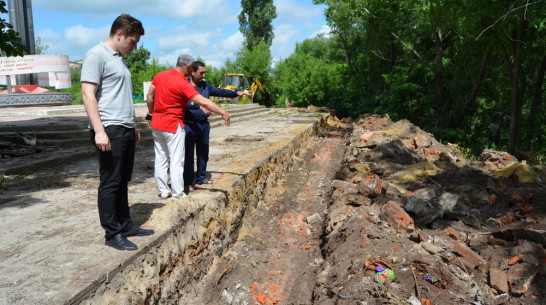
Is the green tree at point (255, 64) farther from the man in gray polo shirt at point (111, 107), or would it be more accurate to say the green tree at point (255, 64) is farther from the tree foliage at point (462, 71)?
the man in gray polo shirt at point (111, 107)

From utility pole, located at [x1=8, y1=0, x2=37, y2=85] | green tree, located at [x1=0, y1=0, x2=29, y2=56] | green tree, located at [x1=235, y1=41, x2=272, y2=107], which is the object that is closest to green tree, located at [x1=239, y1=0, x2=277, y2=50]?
green tree, located at [x1=235, y1=41, x2=272, y2=107]

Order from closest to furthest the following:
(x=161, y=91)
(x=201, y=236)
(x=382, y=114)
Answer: (x=161, y=91) < (x=201, y=236) < (x=382, y=114)

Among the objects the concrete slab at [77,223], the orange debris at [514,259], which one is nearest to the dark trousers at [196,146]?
the concrete slab at [77,223]

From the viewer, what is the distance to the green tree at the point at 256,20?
141ft

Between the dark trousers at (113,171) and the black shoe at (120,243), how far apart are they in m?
0.03

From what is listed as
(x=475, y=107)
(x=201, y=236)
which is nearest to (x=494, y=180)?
(x=201, y=236)

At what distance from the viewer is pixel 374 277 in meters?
3.56

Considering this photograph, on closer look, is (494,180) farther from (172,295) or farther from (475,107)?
(475,107)

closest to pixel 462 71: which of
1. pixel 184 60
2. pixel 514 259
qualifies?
pixel 514 259

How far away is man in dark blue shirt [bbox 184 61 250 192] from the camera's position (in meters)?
4.68

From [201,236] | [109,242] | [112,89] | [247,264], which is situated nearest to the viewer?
[112,89]

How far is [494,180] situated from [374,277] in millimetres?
3746

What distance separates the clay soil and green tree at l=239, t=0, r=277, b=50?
125ft

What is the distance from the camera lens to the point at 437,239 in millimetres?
4391
